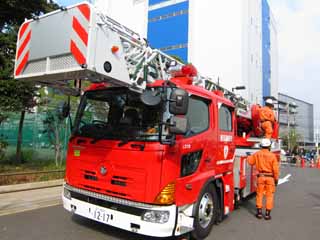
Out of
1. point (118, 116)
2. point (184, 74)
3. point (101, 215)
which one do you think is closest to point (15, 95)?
point (118, 116)

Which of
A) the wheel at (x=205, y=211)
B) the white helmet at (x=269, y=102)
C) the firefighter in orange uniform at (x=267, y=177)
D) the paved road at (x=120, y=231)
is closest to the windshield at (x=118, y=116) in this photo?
the wheel at (x=205, y=211)

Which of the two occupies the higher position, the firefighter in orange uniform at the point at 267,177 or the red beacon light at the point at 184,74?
the red beacon light at the point at 184,74

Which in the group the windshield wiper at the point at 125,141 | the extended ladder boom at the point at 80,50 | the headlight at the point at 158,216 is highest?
the extended ladder boom at the point at 80,50

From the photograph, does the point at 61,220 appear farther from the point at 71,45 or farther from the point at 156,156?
the point at 71,45

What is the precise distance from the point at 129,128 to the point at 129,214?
1193mm

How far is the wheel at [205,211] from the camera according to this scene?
4664mm

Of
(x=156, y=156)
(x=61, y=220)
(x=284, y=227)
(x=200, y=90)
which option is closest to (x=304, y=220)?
(x=284, y=227)

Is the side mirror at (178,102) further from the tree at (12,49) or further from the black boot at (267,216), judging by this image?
the tree at (12,49)

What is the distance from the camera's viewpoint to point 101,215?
174 inches

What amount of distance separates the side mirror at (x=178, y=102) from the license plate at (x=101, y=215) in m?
1.73

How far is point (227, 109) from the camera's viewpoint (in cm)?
591

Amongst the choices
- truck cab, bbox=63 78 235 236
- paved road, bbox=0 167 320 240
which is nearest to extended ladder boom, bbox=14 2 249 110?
truck cab, bbox=63 78 235 236

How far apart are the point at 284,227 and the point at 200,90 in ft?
10.2

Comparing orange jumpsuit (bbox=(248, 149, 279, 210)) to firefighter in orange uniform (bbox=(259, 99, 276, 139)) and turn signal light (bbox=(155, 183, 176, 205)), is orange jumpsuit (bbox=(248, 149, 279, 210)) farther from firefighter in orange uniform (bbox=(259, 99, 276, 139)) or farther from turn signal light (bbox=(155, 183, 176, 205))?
turn signal light (bbox=(155, 183, 176, 205))
